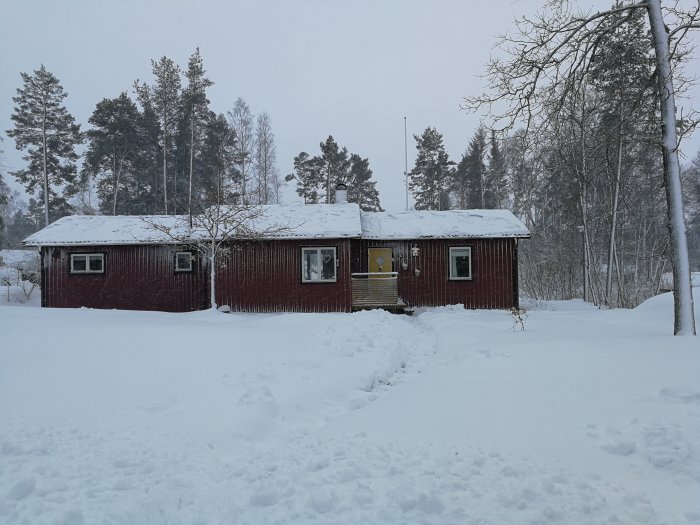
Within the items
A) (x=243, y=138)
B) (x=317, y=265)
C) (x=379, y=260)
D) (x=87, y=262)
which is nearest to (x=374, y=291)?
(x=379, y=260)

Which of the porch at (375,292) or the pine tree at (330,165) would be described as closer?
the porch at (375,292)

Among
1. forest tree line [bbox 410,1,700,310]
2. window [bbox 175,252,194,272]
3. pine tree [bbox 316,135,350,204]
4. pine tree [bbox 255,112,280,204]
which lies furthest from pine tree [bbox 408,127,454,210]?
window [bbox 175,252,194,272]

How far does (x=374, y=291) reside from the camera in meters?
13.9

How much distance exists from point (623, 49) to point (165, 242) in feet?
45.4

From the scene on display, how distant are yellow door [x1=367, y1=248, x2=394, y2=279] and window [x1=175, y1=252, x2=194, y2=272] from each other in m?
6.58

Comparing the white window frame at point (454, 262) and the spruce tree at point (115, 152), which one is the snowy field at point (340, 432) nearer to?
the white window frame at point (454, 262)

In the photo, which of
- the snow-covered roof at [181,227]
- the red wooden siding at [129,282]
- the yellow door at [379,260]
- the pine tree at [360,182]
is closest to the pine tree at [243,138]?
the pine tree at [360,182]

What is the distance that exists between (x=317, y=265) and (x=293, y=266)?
841mm

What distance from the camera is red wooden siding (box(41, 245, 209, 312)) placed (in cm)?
1442

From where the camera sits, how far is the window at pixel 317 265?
13.9 m

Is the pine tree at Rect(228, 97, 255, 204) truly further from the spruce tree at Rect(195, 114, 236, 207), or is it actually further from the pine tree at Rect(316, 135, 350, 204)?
the pine tree at Rect(316, 135, 350, 204)

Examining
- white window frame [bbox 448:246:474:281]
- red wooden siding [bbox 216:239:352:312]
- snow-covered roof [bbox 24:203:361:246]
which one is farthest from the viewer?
white window frame [bbox 448:246:474:281]

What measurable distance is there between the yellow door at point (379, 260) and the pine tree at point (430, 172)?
19.1m

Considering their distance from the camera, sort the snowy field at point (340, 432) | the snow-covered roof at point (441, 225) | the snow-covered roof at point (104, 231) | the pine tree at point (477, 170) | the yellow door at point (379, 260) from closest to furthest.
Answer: the snowy field at point (340, 432) → the snow-covered roof at point (104, 231) → the snow-covered roof at point (441, 225) → the yellow door at point (379, 260) → the pine tree at point (477, 170)
